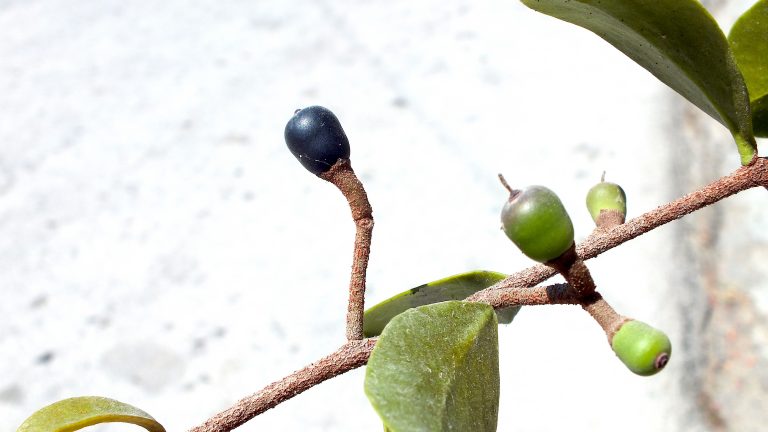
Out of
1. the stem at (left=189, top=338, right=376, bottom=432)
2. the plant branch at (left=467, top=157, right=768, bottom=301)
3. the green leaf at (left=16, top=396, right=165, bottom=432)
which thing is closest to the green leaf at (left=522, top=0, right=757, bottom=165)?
the plant branch at (left=467, top=157, right=768, bottom=301)

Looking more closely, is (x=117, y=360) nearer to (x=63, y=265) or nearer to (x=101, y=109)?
(x=63, y=265)

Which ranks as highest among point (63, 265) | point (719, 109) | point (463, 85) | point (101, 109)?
point (101, 109)

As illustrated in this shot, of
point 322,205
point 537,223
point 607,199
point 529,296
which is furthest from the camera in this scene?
point 322,205

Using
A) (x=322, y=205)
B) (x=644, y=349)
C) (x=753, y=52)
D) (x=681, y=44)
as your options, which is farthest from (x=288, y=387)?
(x=322, y=205)

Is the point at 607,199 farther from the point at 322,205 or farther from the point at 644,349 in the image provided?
the point at 322,205

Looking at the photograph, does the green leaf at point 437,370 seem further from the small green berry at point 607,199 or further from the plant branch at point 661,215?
the small green berry at point 607,199

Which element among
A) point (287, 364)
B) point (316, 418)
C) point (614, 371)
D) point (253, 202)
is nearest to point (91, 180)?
point (253, 202)
